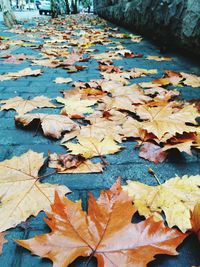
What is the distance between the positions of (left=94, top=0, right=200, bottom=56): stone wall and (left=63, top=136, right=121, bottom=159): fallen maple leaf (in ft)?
6.16

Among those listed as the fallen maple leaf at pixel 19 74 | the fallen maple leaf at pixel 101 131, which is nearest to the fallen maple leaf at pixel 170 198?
the fallen maple leaf at pixel 101 131

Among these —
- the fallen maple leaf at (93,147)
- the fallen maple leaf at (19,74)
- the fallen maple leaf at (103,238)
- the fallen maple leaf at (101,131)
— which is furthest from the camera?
the fallen maple leaf at (19,74)

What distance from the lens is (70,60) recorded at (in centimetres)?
338

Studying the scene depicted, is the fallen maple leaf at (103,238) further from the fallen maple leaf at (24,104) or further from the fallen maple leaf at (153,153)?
the fallen maple leaf at (24,104)

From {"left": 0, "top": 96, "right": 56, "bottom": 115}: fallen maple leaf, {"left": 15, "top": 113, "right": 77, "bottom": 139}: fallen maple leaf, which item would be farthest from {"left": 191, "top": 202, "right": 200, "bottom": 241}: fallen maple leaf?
{"left": 0, "top": 96, "right": 56, "bottom": 115}: fallen maple leaf

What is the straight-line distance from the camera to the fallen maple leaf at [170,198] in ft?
3.03

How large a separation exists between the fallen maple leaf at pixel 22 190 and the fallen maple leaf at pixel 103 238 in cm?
14

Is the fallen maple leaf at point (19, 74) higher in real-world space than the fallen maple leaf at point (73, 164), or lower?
higher

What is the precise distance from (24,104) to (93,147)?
778 millimetres

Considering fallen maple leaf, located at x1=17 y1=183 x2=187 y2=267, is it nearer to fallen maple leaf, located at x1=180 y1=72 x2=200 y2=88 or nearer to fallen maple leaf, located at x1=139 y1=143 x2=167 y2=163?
fallen maple leaf, located at x1=139 y1=143 x2=167 y2=163

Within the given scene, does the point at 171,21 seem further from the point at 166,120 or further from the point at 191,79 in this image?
the point at 166,120

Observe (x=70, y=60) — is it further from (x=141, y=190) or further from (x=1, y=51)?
(x=141, y=190)

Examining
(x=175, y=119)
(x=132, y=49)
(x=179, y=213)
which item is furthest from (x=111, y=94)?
(x=132, y=49)

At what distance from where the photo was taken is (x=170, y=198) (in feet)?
3.31
